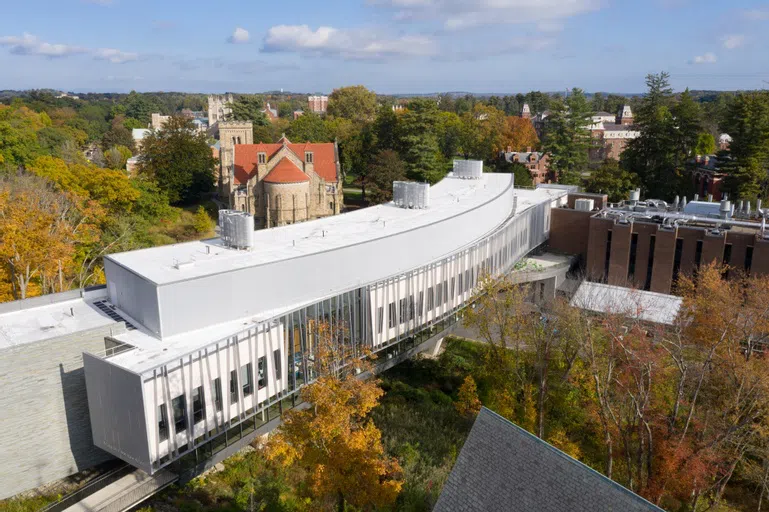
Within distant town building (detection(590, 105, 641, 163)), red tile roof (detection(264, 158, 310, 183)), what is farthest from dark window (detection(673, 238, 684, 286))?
distant town building (detection(590, 105, 641, 163))

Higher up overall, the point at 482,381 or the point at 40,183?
the point at 40,183

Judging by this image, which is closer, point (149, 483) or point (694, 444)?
point (149, 483)

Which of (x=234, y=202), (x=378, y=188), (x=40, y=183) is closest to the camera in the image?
(x=40, y=183)

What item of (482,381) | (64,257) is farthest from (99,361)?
(482,381)

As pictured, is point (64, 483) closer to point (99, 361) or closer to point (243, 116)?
point (99, 361)

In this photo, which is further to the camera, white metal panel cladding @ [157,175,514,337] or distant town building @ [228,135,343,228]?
distant town building @ [228,135,343,228]

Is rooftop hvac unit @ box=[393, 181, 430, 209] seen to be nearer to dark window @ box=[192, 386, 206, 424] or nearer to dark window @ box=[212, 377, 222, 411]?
dark window @ box=[212, 377, 222, 411]
